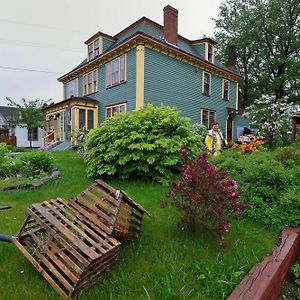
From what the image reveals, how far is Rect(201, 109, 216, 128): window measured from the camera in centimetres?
1819

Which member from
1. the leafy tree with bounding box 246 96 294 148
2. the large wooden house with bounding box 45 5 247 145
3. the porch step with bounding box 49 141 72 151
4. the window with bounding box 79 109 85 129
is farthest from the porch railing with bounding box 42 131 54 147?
the leafy tree with bounding box 246 96 294 148

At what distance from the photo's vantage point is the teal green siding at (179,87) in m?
14.6

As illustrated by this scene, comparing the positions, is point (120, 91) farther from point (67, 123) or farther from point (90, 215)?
point (90, 215)

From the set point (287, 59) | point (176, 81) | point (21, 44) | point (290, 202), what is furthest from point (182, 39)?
point (290, 202)

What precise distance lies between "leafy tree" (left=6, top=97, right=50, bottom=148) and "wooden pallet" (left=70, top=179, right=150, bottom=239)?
984 inches

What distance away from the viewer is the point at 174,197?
3.03 meters

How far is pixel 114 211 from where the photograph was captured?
2.68 m

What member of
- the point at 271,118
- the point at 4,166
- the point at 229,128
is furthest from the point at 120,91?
the point at 4,166

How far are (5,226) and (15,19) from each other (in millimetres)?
21213

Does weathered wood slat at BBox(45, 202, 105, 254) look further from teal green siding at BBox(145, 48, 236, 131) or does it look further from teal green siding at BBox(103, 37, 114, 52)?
teal green siding at BBox(103, 37, 114, 52)

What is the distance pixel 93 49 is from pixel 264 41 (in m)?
17.0

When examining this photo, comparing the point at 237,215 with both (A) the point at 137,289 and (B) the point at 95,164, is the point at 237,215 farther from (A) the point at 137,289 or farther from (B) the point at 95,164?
(B) the point at 95,164

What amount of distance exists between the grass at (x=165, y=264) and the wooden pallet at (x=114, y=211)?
0.65 feet

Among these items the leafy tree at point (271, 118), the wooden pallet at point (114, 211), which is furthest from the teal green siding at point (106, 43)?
the wooden pallet at point (114, 211)
